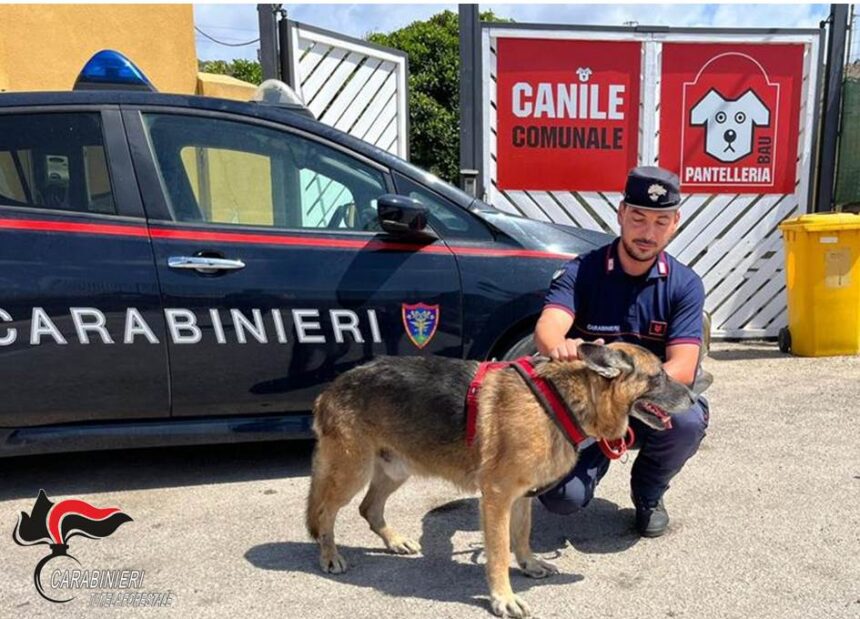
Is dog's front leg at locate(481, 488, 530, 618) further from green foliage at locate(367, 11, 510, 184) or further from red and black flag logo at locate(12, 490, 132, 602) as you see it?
green foliage at locate(367, 11, 510, 184)

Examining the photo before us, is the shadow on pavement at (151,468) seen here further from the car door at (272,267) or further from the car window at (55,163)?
the car window at (55,163)

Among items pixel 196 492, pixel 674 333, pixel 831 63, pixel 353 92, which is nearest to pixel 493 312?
pixel 674 333

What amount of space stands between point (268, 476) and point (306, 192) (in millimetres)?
1558

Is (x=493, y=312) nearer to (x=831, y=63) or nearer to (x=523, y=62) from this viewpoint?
(x=523, y=62)

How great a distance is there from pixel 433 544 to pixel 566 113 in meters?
4.75

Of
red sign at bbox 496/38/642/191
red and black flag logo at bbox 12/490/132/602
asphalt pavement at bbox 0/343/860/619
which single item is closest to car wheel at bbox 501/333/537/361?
asphalt pavement at bbox 0/343/860/619

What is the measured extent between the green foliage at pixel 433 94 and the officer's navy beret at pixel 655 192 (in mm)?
14880

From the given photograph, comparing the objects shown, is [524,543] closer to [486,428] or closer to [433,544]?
[433,544]

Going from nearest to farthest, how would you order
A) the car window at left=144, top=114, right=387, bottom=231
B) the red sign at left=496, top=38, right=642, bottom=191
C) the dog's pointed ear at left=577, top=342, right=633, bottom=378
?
the dog's pointed ear at left=577, top=342, right=633, bottom=378
the car window at left=144, top=114, right=387, bottom=231
the red sign at left=496, top=38, right=642, bottom=191

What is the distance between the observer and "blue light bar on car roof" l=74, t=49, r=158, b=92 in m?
3.55

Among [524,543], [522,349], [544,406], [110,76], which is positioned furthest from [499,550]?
[110,76]

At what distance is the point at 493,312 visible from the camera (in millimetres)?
3512

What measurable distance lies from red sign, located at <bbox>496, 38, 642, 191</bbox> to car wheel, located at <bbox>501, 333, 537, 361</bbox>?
11.0ft

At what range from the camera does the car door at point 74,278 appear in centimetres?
310
